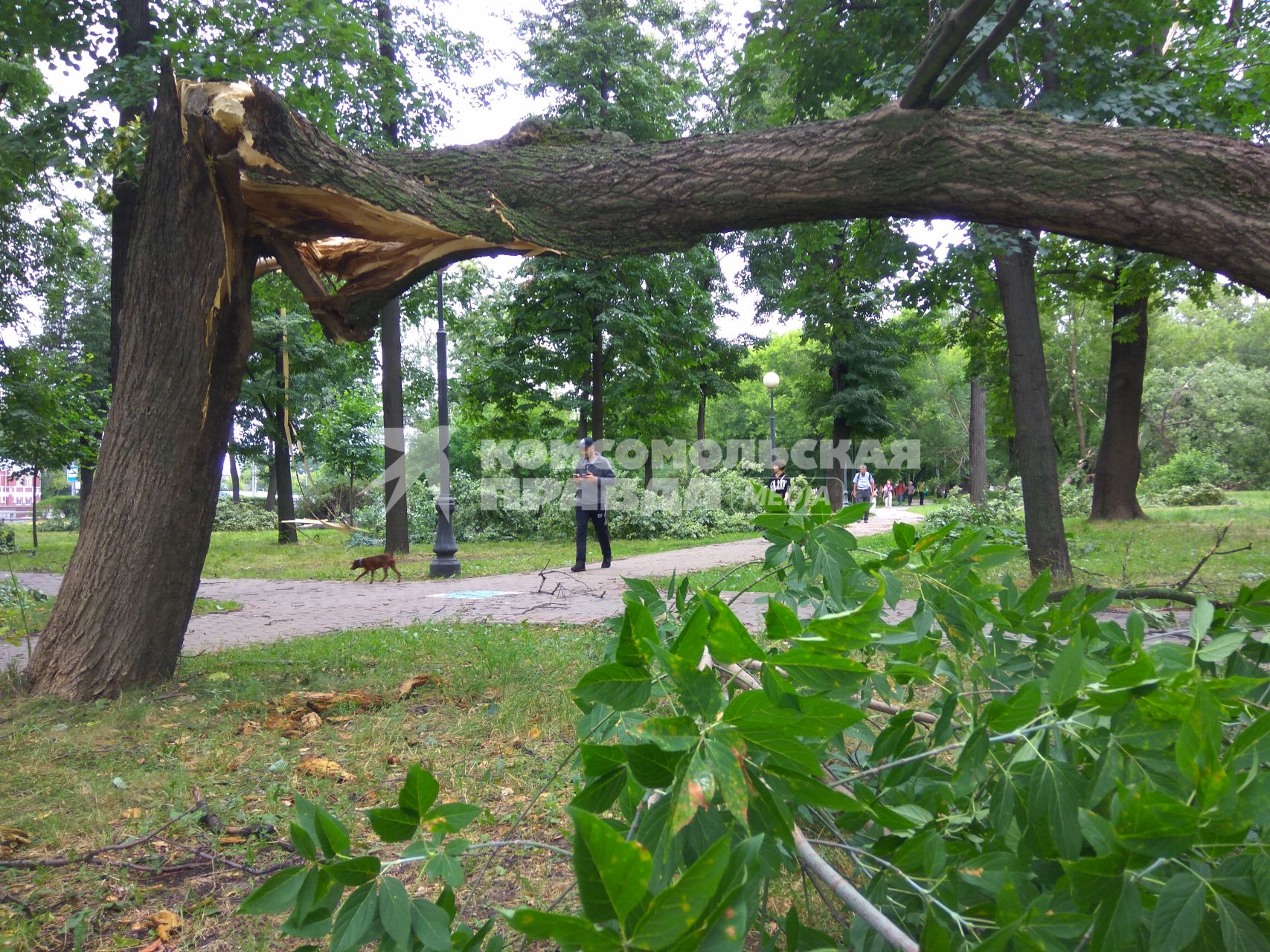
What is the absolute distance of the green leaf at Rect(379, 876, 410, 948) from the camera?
846 millimetres

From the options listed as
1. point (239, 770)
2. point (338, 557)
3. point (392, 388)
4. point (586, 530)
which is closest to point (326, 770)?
point (239, 770)

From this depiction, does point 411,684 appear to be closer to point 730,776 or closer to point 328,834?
point 328,834

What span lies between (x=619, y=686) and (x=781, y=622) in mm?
166

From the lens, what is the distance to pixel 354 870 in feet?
2.91

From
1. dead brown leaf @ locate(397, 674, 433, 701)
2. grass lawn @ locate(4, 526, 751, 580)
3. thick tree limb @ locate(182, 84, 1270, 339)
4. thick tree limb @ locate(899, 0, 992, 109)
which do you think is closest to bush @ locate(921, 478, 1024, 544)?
grass lawn @ locate(4, 526, 751, 580)

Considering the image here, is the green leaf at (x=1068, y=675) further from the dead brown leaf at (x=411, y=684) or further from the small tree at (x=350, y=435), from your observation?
the small tree at (x=350, y=435)

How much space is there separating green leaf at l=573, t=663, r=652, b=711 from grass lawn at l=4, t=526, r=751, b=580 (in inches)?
470

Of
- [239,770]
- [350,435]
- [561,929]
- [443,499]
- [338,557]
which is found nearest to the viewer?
[561,929]

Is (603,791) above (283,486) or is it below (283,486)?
above

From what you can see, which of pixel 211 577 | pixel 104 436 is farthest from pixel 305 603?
pixel 104 436

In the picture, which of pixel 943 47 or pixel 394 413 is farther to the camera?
pixel 394 413

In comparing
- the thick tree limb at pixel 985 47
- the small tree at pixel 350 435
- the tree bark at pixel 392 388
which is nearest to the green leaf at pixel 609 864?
the thick tree limb at pixel 985 47

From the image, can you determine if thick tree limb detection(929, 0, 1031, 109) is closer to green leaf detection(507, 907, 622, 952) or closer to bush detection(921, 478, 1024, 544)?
green leaf detection(507, 907, 622, 952)

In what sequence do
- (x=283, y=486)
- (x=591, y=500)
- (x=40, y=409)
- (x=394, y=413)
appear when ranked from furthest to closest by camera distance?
1. (x=283, y=486)
2. (x=394, y=413)
3. (x=40, y=409)
4. (x=591, y=500)
